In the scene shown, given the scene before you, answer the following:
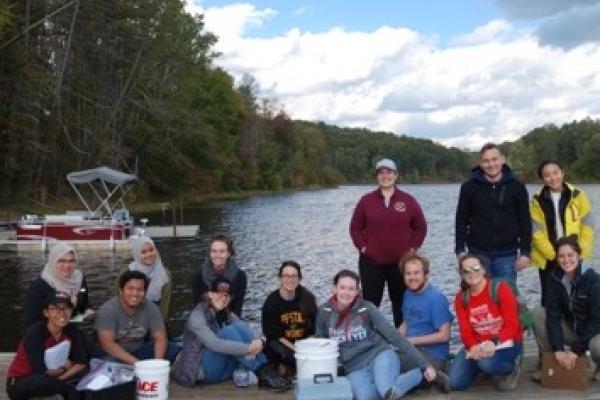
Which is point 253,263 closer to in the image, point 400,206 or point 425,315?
point 400,206

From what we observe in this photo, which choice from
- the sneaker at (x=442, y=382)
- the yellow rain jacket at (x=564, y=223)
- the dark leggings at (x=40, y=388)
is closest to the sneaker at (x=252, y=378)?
the dark leggings at (x=40, y=388)

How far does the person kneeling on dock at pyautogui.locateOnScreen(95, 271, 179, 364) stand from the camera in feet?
19.6

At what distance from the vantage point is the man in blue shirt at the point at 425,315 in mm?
6070

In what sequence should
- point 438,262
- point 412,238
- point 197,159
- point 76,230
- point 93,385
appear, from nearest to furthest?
point 93,385 < point 412,238 < point 438,262 < point 76,230 < point 197,159

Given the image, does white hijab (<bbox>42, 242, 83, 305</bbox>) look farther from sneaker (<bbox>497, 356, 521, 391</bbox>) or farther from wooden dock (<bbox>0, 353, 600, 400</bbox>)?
sneaker (<bbox>497, 356, 521, 391</bbox>)

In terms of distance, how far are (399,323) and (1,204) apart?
31530mm

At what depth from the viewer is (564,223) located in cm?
631

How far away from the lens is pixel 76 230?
1018 inches

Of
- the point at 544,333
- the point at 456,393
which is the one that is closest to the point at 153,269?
the point at 456,393

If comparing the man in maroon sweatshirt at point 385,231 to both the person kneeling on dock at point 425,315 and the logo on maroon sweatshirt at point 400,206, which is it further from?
the person kneeling on dock at point 425,315

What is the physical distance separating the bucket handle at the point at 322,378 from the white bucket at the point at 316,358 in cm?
2

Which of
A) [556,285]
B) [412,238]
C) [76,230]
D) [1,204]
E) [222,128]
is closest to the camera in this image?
[556,285]

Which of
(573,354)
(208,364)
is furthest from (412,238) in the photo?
(208,364)

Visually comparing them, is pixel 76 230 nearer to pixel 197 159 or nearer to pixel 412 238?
pixel 412 238
